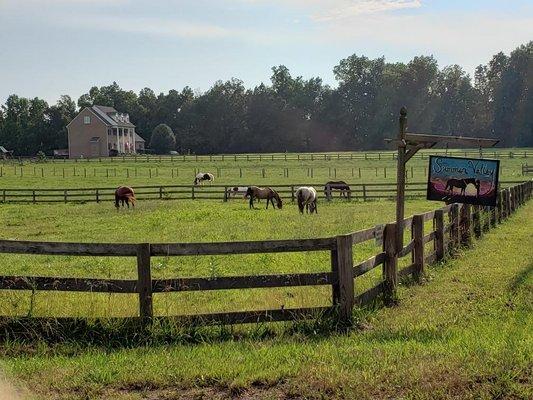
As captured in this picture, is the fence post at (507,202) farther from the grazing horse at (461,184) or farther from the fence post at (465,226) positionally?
the grazing horse at (461,184)

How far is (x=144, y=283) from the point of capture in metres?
7.36

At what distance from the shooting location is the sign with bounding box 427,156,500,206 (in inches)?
515

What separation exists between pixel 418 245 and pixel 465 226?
4.35 metres

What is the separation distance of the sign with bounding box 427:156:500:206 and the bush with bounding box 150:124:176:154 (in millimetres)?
105044

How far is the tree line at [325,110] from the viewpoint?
12038cm

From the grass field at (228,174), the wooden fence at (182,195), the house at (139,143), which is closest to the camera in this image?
the wooden fence at (182,195)

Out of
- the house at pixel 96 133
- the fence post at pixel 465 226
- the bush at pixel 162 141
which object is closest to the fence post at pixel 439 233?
the fence post at pixel 465 226

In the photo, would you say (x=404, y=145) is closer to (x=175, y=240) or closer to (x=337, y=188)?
(x=175, y=240)

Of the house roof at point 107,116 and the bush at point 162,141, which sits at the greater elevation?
the house roof at point 107,116

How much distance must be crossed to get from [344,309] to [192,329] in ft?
5.96

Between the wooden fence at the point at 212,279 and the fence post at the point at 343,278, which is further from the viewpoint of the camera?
the fence post at the point at 343,278

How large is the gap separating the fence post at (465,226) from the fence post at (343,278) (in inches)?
295

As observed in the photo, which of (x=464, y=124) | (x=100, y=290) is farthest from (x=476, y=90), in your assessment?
(x=100, y=290)

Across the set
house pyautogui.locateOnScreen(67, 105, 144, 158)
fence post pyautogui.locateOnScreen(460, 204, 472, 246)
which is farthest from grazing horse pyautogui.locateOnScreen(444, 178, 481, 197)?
house pyautogui.locateOnScreen(67, 105, 144, 158)
